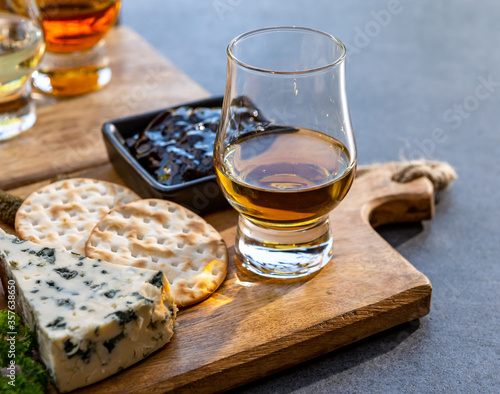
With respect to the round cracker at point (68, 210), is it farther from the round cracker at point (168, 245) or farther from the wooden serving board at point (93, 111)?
the wooden serving board at point (93, 111)

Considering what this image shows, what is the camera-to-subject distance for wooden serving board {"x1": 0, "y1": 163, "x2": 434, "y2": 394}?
1010 millimetres

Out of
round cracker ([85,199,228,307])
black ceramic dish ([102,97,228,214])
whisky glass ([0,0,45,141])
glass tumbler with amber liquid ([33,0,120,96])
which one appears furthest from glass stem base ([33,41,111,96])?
round cracker ([85,199,228,307])

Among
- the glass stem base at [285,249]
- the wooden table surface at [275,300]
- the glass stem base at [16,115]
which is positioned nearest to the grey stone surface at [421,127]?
the wooden table surface at [275,300]

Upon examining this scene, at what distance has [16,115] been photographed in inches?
66.6

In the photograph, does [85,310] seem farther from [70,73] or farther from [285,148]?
[70,73]

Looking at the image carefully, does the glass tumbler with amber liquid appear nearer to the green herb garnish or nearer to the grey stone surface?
the grey stone surface

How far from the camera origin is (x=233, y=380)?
1040 mm

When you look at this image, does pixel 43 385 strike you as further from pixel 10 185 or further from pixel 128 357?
pixel 10 185

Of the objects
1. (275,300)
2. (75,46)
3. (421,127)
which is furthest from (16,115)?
(421,127)

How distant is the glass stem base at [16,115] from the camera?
167 cm

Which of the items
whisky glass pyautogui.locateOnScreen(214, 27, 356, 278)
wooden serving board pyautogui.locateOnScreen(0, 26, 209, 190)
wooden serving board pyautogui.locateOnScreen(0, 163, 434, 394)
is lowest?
wooden serving board pyautogui.locateOnScreen(0, 26, 209, 190)

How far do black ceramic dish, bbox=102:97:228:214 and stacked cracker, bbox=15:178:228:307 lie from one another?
28mm

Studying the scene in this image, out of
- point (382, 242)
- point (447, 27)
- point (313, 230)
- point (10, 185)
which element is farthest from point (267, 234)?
point (447, 27)

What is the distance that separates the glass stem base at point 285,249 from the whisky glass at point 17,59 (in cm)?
76
